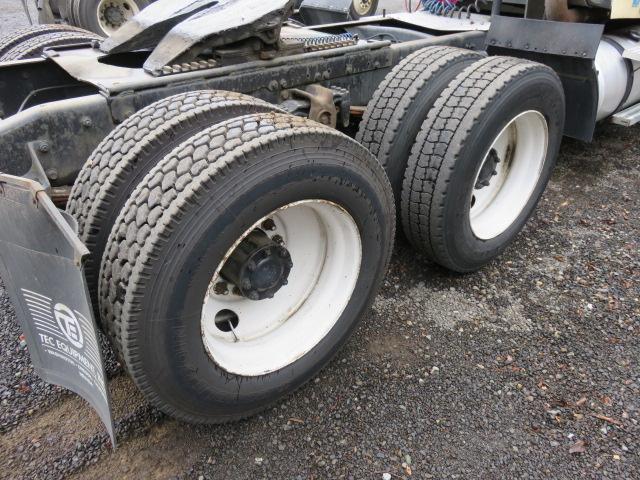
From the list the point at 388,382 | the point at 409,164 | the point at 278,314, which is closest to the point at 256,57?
the point at 409,164

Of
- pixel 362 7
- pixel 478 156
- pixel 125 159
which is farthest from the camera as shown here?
pixel 362 7

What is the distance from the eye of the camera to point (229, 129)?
1.83 m

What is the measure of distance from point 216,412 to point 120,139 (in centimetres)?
104

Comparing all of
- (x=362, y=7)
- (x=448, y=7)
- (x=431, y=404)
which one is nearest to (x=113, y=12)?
(x=362, y=7)

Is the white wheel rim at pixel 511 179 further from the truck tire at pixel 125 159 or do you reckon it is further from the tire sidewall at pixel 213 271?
the truck tire at pixel 125 159

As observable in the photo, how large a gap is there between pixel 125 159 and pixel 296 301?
93 cm

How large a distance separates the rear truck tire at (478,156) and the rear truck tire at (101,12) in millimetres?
4733

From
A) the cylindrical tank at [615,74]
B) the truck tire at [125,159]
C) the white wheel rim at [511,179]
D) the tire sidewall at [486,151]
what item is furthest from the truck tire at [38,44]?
the cylindrical tank at [615,74]

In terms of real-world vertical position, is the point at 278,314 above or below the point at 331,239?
below

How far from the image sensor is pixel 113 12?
254 inches

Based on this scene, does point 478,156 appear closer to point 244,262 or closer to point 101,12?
point 244,262

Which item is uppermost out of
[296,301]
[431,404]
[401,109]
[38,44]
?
[38,44]

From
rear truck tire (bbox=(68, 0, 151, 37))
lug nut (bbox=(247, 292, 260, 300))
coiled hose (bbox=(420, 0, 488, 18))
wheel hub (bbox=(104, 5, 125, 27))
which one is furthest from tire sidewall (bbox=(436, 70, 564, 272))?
wheel hub (bbox=(104, 5, 125, 27))

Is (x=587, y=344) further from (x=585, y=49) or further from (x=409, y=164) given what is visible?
(x=585, y=49)
